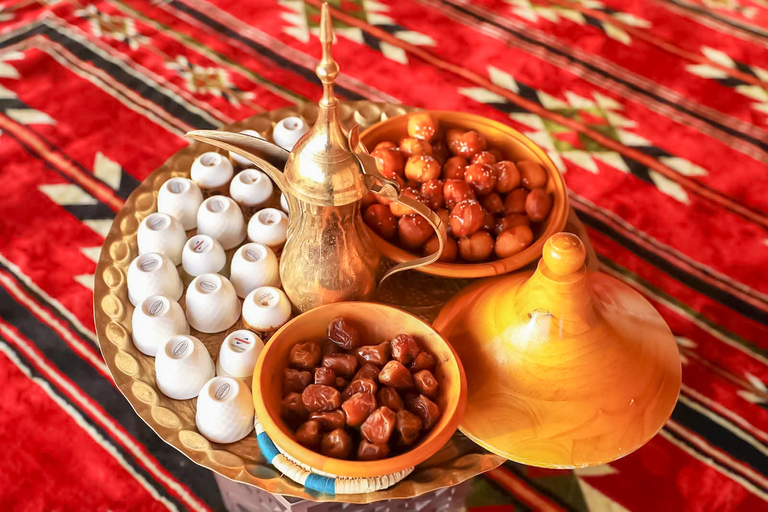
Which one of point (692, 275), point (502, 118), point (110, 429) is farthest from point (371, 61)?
point (110, 429)

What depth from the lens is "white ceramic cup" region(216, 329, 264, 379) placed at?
63cm

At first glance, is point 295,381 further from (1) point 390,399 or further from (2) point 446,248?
(2) point 446,248

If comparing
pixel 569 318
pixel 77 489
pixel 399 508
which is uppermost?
pixel 569 318

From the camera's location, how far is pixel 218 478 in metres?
0.82

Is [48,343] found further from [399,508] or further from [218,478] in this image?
[399,508]

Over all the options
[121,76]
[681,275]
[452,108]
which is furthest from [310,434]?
[121,76]

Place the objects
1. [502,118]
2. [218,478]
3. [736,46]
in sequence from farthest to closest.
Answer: [736,46], [502,118], [218,478]

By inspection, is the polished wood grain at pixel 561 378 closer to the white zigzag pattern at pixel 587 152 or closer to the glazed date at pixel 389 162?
the glazed date at pixel 389 162

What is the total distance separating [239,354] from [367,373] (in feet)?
0.41

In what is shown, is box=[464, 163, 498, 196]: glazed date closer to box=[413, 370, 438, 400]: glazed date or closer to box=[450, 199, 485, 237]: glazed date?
box=[450, 199, 485, 237]: glazed date

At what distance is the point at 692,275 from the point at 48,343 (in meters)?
0.94

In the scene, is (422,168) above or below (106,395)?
above

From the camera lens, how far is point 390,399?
1.87 ft

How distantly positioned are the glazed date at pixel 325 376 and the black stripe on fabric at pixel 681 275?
0.68 metres
